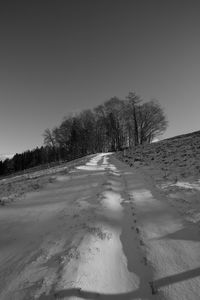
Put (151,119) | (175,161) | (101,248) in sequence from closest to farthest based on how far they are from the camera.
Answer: (101,248) < (175,161) < (151,119)

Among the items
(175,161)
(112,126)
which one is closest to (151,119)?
(112,126)

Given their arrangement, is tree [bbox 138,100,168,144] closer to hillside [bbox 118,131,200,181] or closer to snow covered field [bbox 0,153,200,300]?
hillside [bbox 118,131,200,181]

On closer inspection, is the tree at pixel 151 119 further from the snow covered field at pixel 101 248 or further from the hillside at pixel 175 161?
the snow covered field at pixel 101 248

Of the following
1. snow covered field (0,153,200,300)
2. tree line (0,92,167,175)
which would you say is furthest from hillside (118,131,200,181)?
tree line (0,92,167,175)

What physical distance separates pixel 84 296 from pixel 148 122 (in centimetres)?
4713

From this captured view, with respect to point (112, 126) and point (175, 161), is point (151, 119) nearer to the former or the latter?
point (112, 126)

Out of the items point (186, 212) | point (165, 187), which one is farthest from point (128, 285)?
point (165, 187)

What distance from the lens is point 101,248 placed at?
3752mm

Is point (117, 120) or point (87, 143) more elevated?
point (117, 120)

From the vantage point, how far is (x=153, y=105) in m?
46.6

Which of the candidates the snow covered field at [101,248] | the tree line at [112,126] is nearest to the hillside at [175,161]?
the snow covered field at [101,248]

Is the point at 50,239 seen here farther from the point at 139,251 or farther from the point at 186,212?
the point at 186,212

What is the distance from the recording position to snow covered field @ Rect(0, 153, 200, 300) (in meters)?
2.71

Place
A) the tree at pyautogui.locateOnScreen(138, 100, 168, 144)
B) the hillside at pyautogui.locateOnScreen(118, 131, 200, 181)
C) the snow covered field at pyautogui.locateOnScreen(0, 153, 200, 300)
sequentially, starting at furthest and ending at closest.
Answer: the tree at pyautogui.locateOnScreen(138, 100, 168, 144), the hillside at pyautogui.locateOnScreen(118, 131, 200, 181), the snow covered field at pyautogui.locateOnScreen(0, 153, 200, 300)
